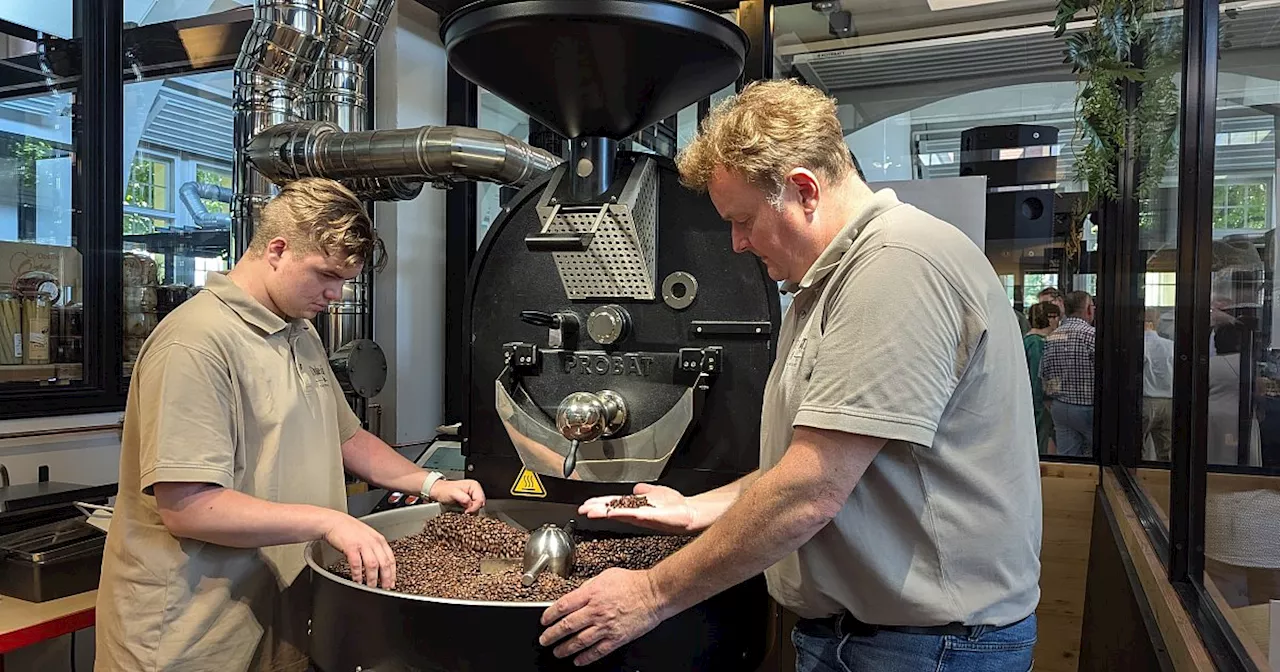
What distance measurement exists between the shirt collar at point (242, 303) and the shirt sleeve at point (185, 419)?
12 centimetres

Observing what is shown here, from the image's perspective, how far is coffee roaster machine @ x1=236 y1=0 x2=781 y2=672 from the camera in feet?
4.87

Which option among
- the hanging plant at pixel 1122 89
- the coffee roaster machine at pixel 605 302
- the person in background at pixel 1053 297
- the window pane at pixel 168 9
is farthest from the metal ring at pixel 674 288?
the window pane at pixel 168 9

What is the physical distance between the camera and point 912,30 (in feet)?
12.2

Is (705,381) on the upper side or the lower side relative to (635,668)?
upper

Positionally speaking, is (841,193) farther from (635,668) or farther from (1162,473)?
(1162,473)

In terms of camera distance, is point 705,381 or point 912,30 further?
point 912,30

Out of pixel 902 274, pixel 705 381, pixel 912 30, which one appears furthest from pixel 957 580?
pixel 912 30

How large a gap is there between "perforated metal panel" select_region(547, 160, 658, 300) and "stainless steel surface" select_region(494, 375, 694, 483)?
239 mm

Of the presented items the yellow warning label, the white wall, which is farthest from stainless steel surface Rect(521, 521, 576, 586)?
the white wall

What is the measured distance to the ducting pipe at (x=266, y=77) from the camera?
2.71m

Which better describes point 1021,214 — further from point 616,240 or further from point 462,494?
point 462,494

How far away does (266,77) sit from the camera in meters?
2.79

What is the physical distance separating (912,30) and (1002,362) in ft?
9.71

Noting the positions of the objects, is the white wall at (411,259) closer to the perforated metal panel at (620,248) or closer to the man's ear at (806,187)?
the perforated metal panel at (620,248)
